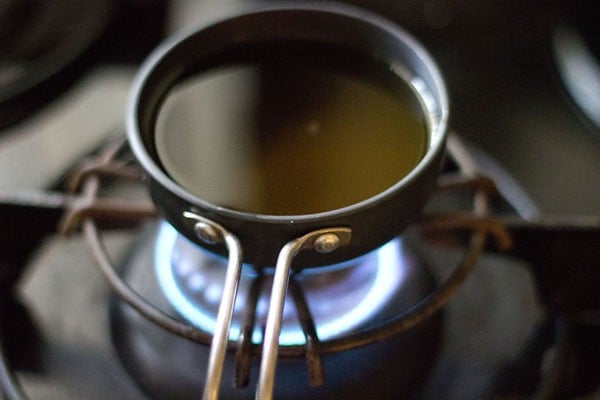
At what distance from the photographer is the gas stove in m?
0.56

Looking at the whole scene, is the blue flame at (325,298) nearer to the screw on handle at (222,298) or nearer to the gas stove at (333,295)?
the gas stove at (333,295)

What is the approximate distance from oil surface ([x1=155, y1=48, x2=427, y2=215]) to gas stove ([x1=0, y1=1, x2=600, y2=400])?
6 cm

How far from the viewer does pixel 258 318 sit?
570 mm

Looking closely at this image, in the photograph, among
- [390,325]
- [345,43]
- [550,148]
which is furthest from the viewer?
[550,148]

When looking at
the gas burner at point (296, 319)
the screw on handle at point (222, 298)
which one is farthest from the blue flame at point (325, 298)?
the screw on handle at point (222, 298)

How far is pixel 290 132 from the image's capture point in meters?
0.63

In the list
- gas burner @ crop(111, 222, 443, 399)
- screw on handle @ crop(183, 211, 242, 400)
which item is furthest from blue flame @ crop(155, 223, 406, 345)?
screw on handle @ crop(183, 211, 242, 400)

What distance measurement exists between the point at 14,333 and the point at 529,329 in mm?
453

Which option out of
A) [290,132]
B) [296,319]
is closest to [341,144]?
[290,132]

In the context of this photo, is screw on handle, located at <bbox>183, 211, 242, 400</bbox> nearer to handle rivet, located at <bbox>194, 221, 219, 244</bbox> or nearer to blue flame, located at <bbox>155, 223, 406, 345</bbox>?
handle rivet, located at <bbox>194, 221, 219, 244</bbox>

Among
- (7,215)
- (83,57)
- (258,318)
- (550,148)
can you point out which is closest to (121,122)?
(83,57)

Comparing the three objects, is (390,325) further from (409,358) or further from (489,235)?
(489,235)

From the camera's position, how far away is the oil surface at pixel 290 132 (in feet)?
1.88

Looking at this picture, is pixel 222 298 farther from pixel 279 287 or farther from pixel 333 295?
pixel 333 295
